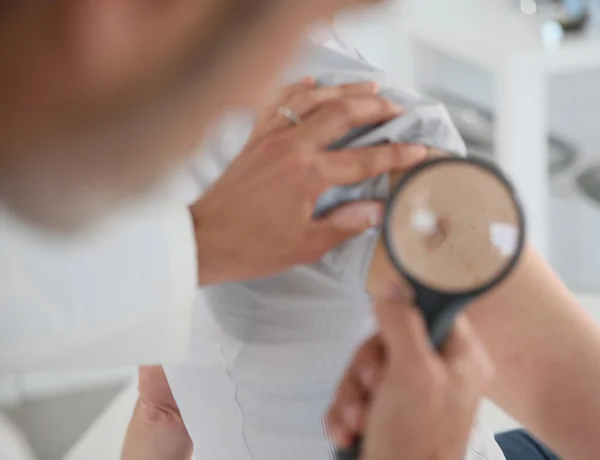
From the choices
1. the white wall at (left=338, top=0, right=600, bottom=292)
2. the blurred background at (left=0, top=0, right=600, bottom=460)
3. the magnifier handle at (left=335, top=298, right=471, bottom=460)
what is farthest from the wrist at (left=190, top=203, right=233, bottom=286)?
the white wall at (left=338, top=0, right=600, bottom=292)

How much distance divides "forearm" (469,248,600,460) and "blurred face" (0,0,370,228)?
0.92 feet

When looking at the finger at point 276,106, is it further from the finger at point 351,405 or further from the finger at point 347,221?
the finger at point 351,405

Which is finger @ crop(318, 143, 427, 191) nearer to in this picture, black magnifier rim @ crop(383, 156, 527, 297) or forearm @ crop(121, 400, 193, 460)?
black magnifier rim @ crop(383, 156, 527, 297)

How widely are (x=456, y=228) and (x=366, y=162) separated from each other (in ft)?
0.26

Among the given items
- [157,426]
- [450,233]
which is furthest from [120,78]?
[157,426]

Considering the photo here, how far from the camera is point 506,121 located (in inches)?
46.6

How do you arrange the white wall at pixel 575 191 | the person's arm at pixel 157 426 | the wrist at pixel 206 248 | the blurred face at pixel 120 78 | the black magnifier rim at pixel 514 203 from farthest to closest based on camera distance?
the white wall at pixel 575 191, the person's arm at pixel 157 426, the wrist at pixel 206 248, the black magnifier rim at pixel 514 203, the blurred face at pixel 120 78

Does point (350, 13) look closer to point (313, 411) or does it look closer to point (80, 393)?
point (313, 411)

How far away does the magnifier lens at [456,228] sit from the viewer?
0.37m

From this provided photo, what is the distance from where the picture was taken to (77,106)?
0.26 metres

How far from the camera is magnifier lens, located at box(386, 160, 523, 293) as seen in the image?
369 millimetres

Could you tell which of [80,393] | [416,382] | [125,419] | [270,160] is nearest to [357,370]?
[416,382]

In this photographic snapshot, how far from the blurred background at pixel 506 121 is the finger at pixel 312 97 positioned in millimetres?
271

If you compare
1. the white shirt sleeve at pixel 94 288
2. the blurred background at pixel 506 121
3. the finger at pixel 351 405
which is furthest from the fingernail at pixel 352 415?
the blurred background at pixel 506 121
